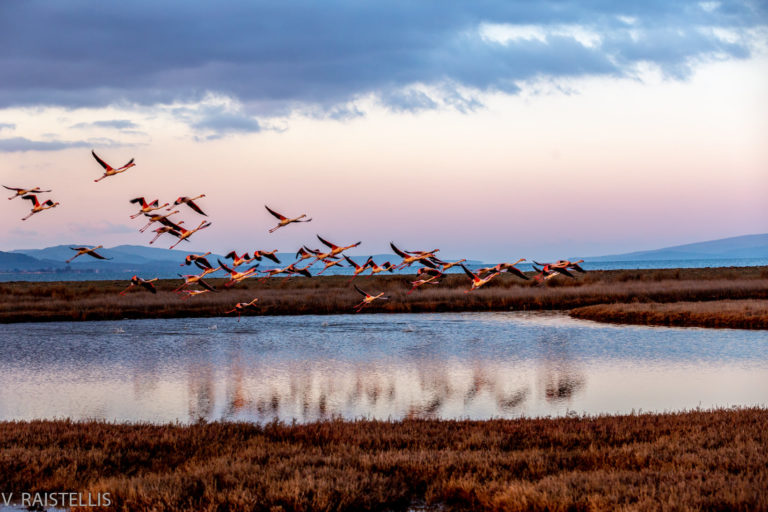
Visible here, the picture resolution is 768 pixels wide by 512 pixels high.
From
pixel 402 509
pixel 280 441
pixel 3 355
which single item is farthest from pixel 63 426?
pixel 3 355

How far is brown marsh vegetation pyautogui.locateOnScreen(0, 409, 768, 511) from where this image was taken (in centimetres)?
855

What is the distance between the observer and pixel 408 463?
10.3 m

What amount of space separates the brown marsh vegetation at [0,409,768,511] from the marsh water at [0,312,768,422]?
427 centimetres

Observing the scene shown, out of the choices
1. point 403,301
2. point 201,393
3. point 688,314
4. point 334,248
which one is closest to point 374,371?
point 201,393

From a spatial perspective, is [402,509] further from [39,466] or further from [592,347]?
[592,347]

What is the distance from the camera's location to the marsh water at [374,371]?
19188 mm

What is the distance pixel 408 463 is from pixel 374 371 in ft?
50.9

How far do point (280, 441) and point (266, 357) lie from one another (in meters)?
18.0

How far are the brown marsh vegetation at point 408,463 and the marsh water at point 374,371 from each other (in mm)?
4267

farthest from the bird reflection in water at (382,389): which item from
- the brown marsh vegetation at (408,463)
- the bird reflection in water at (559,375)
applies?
the brown marsh vegetation at (408,463)

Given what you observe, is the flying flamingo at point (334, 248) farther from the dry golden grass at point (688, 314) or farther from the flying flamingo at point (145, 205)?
the dry golden grass at point (688, 314)

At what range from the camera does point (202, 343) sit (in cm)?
3516

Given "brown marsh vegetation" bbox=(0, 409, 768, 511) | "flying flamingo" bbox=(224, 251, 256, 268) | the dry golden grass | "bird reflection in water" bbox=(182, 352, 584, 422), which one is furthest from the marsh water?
"flying flamingo" bbox=(224, 251, 256, 268)

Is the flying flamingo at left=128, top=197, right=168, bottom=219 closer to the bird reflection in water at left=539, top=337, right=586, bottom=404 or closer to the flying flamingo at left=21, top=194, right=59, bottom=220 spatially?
the flying flamingo at left=21, top=194, right=59, bottom=220
